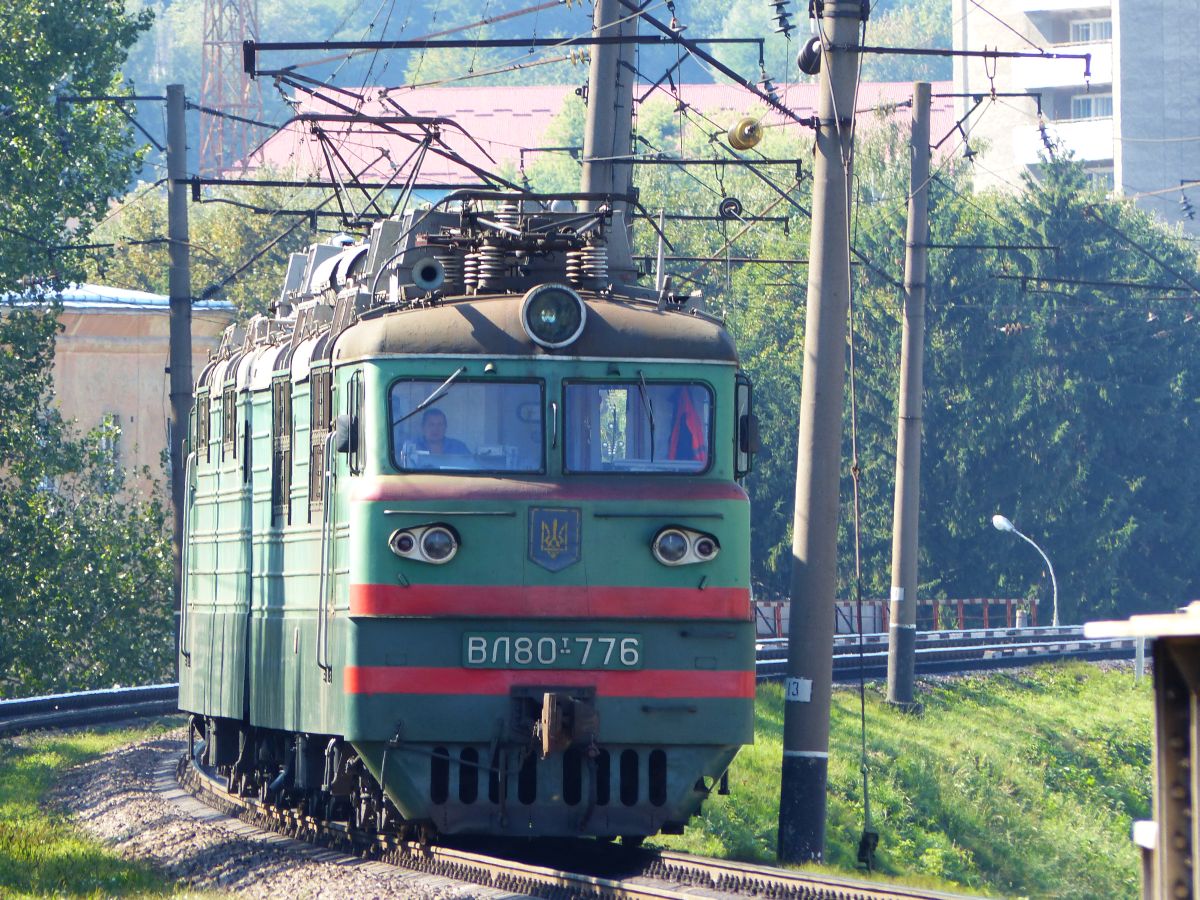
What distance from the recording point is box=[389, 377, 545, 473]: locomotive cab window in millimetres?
12695

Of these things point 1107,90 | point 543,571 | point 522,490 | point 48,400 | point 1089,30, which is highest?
point 1089,30

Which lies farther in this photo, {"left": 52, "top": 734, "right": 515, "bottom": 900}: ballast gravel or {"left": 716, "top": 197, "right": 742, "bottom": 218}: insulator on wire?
{"left": 716, "top": 197, "right": 742, "bottom": 218}: insulator on wire

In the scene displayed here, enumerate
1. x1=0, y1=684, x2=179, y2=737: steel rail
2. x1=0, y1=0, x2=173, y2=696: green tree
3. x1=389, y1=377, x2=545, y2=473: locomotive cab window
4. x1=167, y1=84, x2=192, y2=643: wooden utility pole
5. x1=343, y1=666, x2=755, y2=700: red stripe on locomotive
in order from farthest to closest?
x1=0, y1=0, x2=173, y2=696: green tree < x1=167, y1=84, x2=192, y2=643: wooden utility pole < x1=0, y1=684, x2=179, y2=737: steel rail < x1=389, y1=377, x2=545, y2=473: locomotive cab window < x1=343, y1=666, x2=755, y2=700: red stripe on locomotive

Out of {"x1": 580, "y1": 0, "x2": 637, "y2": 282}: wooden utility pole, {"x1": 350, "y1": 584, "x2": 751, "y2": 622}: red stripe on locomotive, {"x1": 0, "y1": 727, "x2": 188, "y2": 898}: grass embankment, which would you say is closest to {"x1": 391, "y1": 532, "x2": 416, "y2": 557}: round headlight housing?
{"x1": 350, "y1": 584, "x2": 751, "y2": 622}: red stripe on locomotive

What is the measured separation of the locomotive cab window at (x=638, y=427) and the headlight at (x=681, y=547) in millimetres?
445

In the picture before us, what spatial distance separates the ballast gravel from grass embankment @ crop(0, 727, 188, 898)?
226mm

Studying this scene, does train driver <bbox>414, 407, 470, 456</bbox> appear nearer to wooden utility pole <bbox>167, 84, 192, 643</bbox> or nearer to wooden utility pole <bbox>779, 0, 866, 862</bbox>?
wooden utility pole <bbox>779, 0, 866, 862</bbox>

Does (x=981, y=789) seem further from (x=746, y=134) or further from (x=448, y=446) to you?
(x=448, y=446)

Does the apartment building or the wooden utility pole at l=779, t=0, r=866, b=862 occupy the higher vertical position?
the apartment building

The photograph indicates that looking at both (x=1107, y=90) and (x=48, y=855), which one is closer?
(x=48, y=855)

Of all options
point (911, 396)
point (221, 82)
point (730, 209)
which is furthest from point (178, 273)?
point (221, 82)

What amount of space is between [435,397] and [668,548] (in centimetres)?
167

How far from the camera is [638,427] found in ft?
42.3

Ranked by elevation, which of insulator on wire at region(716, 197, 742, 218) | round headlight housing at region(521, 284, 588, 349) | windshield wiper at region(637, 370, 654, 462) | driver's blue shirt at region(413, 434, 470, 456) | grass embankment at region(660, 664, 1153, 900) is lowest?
grass embankment at region(660, 664, 1153, 900)
